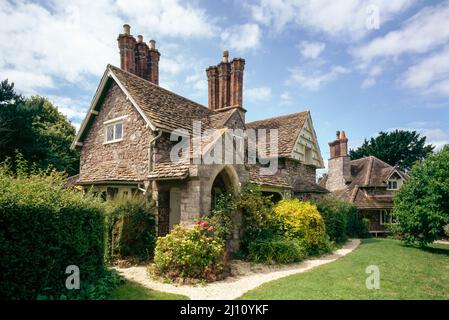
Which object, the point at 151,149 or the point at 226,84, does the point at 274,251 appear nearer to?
the point at 151,149

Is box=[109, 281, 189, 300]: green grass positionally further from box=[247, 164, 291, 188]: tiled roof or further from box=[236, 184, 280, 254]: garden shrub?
box=[247, 164, 291, 188]: tiled roof

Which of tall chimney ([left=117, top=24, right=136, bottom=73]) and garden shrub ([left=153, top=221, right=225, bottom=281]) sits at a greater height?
tall chimney ([left=117, top=24, right=136, bottom=73])

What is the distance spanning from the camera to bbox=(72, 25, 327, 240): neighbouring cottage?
35.7 feet

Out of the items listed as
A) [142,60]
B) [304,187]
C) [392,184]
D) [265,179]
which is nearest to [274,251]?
[265,179]

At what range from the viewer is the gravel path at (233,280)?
7.04 meters

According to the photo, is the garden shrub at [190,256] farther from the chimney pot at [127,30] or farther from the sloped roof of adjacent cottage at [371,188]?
the sloped roof of adjacent cottage at [371,188]

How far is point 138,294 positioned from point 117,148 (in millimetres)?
9156

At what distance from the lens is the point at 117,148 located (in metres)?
14.2

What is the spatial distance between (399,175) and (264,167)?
17837 mm

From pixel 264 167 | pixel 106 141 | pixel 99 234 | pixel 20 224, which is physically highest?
pixel 106 141

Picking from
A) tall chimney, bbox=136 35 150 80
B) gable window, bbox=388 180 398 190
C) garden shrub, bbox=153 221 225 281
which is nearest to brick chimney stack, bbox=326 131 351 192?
gable window, bbox=388 180 398 190
